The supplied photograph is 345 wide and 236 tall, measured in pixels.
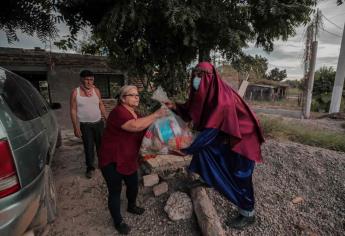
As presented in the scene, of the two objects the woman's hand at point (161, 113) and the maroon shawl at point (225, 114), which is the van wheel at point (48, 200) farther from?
the maroon shawl at point (225, 114)

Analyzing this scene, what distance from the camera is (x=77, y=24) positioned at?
3693 mm

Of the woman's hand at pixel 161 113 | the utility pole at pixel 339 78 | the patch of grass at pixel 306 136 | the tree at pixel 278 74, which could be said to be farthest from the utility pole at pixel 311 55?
the tree at pixel 278 74

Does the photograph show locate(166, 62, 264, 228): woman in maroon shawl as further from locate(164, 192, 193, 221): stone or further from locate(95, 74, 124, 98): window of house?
locate(95, 74, 124, 98): window of house

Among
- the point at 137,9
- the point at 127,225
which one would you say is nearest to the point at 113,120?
the point at 127,225

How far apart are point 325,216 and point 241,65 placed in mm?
2458

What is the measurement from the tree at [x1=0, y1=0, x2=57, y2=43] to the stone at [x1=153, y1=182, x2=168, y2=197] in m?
2.49

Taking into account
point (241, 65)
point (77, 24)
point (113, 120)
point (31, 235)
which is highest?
point (77, 24)

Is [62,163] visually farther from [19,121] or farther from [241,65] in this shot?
[241,65]

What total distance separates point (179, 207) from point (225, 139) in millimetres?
982

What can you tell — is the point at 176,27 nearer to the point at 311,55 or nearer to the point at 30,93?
the point at 30,93

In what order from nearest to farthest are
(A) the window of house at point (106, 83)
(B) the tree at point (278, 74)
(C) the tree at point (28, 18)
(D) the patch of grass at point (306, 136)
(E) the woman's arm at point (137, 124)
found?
(E) the woman's arm at point (137, 124) < (C) the tree at point (28, 18) < (D) the patch of grass at point (306, 136) < (A) the window of house at point (106, 83) < (B) the tree at point (278, 74)

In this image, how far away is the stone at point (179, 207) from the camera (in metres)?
2.57

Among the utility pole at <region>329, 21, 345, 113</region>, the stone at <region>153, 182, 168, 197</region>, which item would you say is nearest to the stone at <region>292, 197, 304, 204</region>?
the stone at <region>153, 182, 168, 197</region>

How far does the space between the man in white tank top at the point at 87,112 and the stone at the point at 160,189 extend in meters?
1.28
